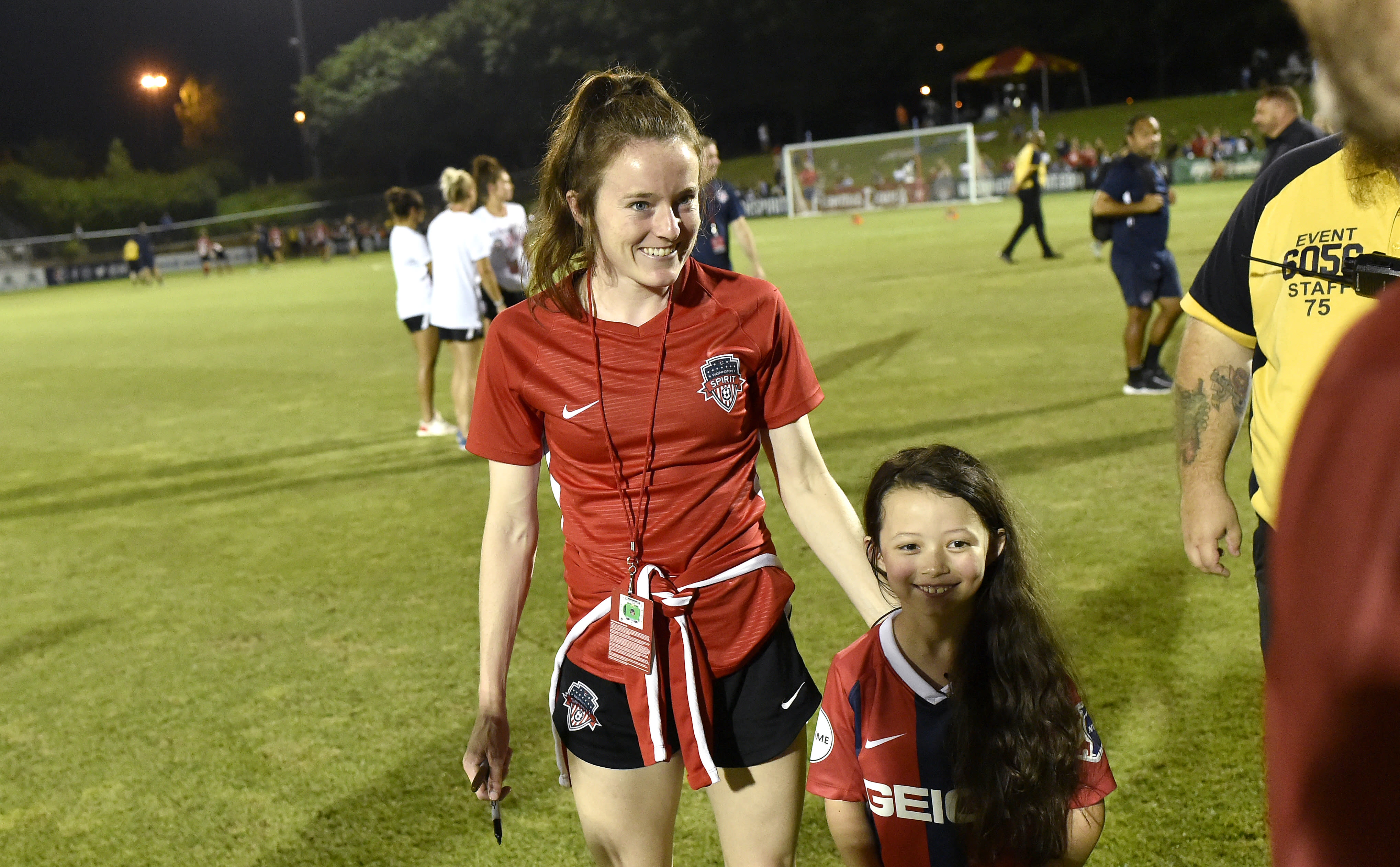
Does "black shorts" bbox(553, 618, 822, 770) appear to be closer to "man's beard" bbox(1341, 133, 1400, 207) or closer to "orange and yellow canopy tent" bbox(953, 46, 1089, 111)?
"man's beard" bbox(1341, 133, 1400, 207)

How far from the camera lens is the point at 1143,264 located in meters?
9.23

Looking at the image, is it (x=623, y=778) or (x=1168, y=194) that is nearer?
(x=623, y=778)

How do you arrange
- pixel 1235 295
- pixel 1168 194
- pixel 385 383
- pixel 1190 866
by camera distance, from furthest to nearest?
1. pixel 385 383
2. pixel 1168 194
3. pixel 1190 866
4. pixel 1235 295

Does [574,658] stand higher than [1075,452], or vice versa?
[574,658]

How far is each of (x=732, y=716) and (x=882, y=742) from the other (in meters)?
0.35

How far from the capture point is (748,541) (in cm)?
250

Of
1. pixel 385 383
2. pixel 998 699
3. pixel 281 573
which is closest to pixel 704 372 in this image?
pixel 998 699

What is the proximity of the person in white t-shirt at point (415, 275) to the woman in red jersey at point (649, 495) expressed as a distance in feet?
24.2

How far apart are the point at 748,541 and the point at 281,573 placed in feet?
16.1

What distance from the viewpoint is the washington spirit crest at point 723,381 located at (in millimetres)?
2387

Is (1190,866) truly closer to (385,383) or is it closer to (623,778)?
(623,778)

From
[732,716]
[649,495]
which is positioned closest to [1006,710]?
[732,716]

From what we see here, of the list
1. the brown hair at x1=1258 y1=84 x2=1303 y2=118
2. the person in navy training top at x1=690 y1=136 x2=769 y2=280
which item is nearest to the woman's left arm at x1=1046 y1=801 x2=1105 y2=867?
the person in navy training top at x1=690 y1=136 x2=769 y2=280

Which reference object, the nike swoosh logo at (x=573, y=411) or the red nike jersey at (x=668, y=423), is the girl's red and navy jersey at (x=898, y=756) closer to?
the red nike jersey at (x=668, y=423)
